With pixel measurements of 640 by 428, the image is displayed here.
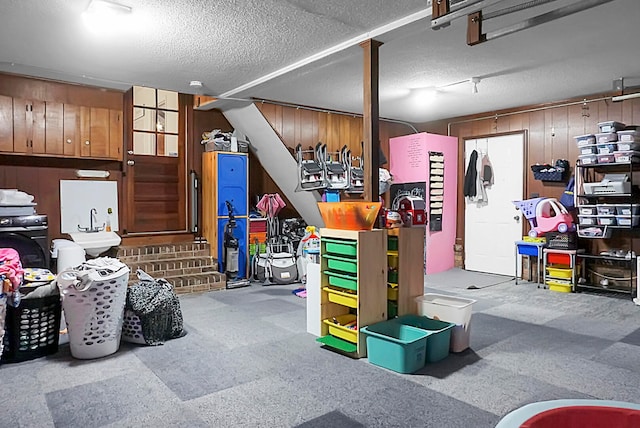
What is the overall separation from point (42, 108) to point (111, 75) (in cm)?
105

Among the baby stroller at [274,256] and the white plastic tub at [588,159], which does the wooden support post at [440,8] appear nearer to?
the white plastic tub at [588,159]

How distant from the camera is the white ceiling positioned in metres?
3.22

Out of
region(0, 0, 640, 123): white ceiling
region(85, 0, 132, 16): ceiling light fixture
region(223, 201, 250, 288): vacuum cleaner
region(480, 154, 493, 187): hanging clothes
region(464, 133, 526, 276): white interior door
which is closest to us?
region(85, 0, 132, 16): ceiling light fixture

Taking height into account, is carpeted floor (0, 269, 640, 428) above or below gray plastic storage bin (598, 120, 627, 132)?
below

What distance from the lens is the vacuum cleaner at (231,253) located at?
609 centimetres

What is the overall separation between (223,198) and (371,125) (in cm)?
306

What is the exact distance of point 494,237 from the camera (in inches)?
276

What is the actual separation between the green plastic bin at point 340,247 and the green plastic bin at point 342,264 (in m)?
0.05

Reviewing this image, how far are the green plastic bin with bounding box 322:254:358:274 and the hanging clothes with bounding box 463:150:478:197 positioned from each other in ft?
13.9

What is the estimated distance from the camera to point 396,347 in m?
3.10

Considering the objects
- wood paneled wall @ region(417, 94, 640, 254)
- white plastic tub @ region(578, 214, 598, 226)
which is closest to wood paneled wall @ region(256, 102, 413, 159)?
wood paneled wall @ region(417, 94, 640, 254)

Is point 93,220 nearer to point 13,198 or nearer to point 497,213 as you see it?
point 13,198

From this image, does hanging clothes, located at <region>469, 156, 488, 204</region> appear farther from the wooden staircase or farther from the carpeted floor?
the wooden staircase

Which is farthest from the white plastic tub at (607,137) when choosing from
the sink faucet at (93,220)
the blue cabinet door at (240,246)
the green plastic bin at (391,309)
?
the sink faucet at (93,220)
